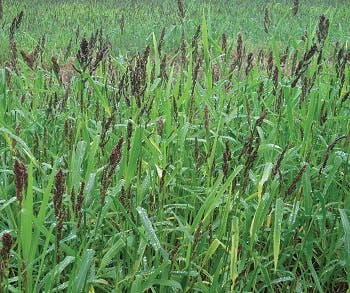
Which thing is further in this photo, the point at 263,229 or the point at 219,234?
the point at 263,229

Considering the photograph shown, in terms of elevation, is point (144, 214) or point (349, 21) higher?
point (144, 214)

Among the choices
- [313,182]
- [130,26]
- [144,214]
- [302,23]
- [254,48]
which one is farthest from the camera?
[302,23]

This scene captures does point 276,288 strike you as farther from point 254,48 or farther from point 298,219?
point 254,48

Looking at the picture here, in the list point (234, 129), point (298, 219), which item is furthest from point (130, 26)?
point (298, 219)

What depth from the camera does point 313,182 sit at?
7.08 ft

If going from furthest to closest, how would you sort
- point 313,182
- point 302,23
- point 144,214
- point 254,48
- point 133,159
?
point 302,23 < point 254,48 < point 313,182 < point 133,159 < point 144,214

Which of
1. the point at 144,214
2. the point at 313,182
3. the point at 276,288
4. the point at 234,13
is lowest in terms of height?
the point at 234,13

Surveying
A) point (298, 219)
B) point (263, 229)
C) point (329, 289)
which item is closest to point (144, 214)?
point (263, 229)

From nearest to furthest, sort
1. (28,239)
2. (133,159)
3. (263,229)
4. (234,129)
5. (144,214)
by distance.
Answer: (28,239) → (144,214) → (133,159) → (263,229) → (234,129)

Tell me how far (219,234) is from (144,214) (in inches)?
10.8

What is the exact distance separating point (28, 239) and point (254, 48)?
6.43 metres

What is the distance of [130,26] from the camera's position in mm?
7934

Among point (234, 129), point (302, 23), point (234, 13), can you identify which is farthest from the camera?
point (234, 13)

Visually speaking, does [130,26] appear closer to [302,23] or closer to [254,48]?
[254,48]
